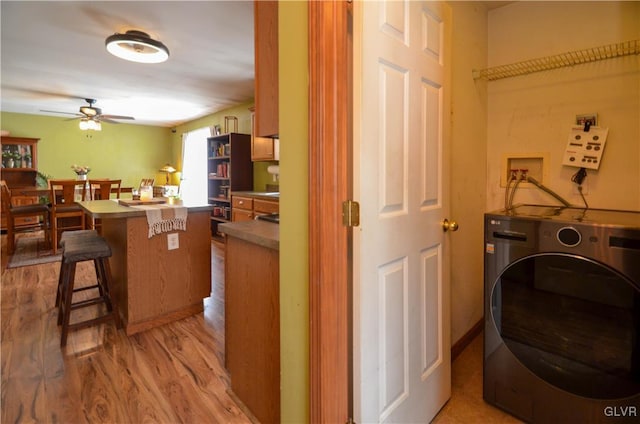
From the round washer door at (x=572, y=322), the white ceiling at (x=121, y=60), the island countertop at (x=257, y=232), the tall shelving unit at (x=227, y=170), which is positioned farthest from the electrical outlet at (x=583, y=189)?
the tall shelving unit at (x=227, y=170)

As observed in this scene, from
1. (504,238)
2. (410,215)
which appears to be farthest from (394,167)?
(504,238)

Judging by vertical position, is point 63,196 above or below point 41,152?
below

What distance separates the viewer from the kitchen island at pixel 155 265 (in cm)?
223

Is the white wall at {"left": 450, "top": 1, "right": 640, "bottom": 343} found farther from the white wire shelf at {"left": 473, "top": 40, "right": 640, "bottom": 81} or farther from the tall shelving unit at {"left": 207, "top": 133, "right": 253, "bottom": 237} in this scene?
the tall shelving unit at {"left": 207, "top": 133, "right": 253, "bottom": 237}

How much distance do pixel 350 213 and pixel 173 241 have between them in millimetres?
1843

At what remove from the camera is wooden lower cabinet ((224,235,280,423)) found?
134 centimetres

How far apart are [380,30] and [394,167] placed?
471mm

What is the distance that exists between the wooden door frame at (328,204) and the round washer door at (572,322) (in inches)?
33.0

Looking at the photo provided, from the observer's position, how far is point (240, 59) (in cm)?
345

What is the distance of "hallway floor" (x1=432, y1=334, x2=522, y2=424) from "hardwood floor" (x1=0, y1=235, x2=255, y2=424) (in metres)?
0.95

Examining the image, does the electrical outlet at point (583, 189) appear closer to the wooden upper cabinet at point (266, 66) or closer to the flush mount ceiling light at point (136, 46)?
the wooden upper cabinet at point (266, 66)

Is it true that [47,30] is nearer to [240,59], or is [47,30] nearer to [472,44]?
[240,59]

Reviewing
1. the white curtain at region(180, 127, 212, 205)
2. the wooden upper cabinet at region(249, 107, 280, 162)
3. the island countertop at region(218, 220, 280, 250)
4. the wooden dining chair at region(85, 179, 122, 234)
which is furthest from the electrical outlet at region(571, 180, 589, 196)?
the white curtain at region(180, 127, 212, 205)

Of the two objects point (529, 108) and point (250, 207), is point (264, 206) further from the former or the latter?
point (529, 108)
